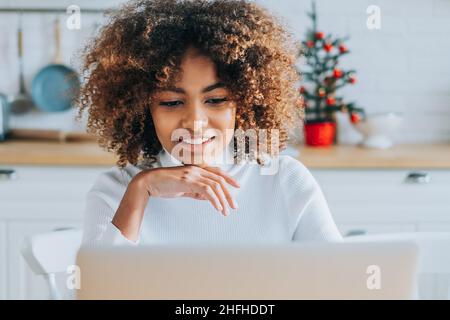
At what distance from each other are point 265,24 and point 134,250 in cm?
37

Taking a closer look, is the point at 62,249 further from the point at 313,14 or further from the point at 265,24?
the point at 313,14

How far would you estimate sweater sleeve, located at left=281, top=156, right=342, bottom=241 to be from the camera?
75 centimetres

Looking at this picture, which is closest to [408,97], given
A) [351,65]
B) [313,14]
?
[351,65]

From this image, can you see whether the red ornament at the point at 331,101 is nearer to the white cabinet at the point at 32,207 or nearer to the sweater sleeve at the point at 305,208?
the white cabinet at the point at 32,207

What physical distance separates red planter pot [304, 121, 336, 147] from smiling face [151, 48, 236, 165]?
0.93 m

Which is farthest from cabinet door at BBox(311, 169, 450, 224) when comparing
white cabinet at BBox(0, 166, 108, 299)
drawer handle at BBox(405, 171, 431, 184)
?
white cabinet at BBox(0, 166, 108, 299)

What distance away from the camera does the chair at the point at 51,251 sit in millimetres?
841

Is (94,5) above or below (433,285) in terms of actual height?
above

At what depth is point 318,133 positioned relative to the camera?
1.62 metres

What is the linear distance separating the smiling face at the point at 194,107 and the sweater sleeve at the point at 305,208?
4.7 inches

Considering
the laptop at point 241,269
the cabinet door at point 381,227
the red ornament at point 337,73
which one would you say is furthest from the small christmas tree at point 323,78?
the laptop at point 241,269

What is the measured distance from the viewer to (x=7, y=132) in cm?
172

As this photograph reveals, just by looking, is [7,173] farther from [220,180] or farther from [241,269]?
[241,269]

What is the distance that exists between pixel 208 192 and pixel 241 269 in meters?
0.19
